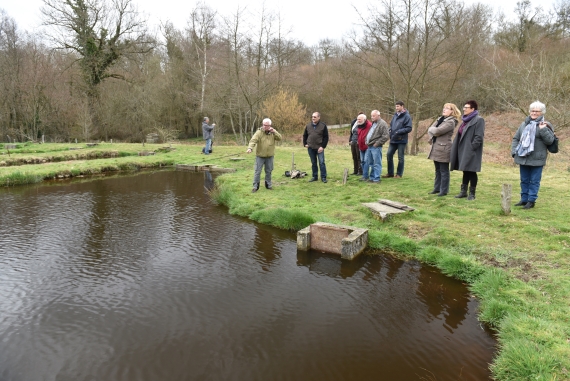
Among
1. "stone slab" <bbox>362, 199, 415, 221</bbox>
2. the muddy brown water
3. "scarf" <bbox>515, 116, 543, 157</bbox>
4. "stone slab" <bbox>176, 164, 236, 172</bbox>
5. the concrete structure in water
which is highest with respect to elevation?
"scarf" <bbox>515, 116, 543, 157</bbox>

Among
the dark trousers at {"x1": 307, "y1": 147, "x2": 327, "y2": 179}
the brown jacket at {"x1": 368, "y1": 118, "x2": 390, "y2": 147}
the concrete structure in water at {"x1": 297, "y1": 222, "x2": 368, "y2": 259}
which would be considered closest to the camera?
the concrete structure in water at {"x1": 297, "y1": 222, "x2": 368, "y2": 259}

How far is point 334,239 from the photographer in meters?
5.90

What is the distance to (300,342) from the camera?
3574 millimetres

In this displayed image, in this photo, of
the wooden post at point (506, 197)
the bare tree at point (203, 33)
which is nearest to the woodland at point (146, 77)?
the bare tree at point (203, 33)

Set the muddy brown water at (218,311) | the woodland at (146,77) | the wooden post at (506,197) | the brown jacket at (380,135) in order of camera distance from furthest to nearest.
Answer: the woodland at (146,77), the brown jacket at (380,135), the wooden post at (506,197), the muddy brown water at (218,311)

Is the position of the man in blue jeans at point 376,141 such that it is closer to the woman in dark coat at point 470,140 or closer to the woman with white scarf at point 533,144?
the woman in dark coat at point 470,140

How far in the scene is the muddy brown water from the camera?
3244mm

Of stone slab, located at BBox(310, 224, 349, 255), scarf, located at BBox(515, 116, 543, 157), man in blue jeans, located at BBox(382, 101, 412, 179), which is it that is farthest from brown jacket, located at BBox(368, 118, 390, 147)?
stone slab, located at BBox(310, 224, 349, 255)

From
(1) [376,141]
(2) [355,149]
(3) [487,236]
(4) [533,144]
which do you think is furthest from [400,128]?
(3) [487,236]

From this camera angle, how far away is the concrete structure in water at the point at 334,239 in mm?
5602

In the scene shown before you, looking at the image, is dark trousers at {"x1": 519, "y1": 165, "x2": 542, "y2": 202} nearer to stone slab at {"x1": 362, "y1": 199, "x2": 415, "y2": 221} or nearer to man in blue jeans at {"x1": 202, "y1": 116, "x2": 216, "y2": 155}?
stone slab at {"x1": 362, "y1": 199, "x2": 415, "y2": 221}

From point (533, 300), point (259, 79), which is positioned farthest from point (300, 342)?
point (259, 79)

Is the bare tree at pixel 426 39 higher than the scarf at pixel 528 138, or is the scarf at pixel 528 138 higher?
the bare tree at pixel 426 39

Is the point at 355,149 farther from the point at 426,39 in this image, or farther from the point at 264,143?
the point at 426,39
